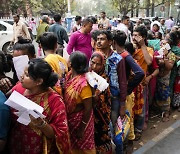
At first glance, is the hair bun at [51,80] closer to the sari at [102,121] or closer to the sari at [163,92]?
the sari at [102,121]

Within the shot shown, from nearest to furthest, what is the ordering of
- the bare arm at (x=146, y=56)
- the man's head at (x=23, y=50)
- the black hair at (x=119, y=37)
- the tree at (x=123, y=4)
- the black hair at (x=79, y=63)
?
the black hair at (x=79, y=63)
the man's head at (x=23, y=50)
the black hair at (x=119, y=37)
the bare arm at (x=146, y=56)
the tree at (x=123, y=4)

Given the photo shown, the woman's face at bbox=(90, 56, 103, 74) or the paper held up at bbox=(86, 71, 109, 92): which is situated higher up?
the woman's face at bbox=(90, 56, 103, 74)

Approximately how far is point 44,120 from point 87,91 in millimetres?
505

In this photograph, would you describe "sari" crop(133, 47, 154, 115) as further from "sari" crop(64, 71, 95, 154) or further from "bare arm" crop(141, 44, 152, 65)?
"sari" crop(64, 71, 95, 154)

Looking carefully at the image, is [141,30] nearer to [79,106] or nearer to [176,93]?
[79,106]

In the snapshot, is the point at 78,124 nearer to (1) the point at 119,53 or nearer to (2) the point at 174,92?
(1) the point at 119,53

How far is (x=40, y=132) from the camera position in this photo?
1767 millimetres

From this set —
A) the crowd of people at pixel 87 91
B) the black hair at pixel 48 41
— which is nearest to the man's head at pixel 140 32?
the crowd of people at pixel 87 91

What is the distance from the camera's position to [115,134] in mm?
2812

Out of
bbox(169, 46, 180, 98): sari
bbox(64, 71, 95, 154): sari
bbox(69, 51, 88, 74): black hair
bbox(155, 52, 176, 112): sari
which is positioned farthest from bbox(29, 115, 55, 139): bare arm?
bbox(169, 46, 180, 98): sari

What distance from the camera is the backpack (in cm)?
260

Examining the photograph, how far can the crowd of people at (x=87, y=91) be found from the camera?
1764mm

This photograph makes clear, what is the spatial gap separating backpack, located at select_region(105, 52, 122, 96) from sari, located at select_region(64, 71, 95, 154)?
1.64 feet

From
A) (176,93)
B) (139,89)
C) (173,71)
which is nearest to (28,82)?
(139,89)
